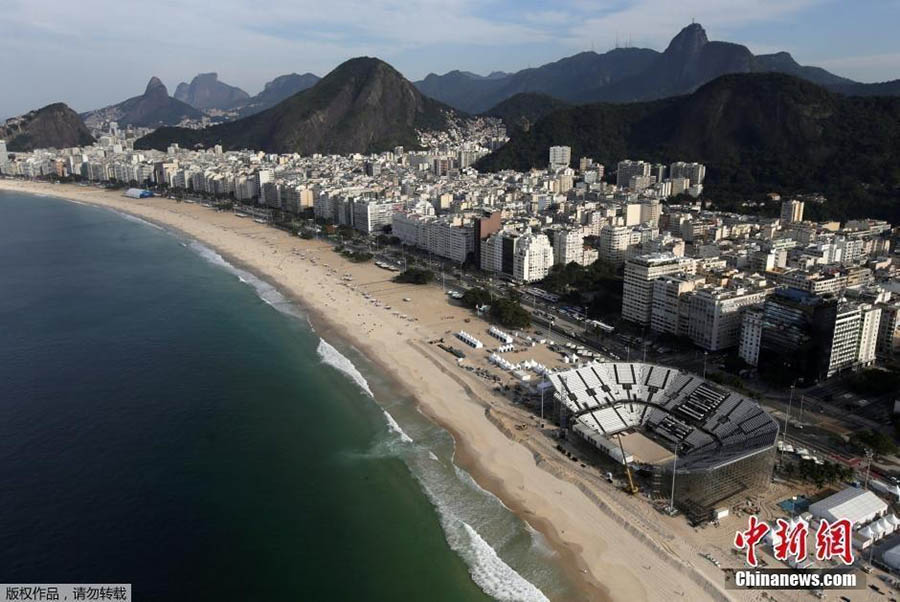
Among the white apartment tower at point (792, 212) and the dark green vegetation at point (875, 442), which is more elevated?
the white apartment tower at point (792, 212)

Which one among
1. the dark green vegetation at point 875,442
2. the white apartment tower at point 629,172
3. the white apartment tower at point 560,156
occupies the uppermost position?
the white apartment tower at point 560,156

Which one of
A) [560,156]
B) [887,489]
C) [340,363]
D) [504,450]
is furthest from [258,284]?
[560,156]

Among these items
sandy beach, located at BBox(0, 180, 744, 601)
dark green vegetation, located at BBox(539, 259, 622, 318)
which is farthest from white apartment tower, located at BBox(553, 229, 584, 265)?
sandy beach, located at BBox(0, 180, 744, 601)

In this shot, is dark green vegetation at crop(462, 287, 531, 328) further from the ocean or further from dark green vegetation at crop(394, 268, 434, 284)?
the ocean

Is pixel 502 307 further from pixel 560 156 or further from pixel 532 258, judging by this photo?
pixel 560 156

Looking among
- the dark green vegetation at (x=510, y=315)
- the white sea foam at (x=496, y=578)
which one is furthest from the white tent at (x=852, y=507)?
the dark green vegetation at (x=510, y=315)

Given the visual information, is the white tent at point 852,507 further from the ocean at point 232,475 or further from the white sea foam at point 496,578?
the white sea foam at point 496,578
